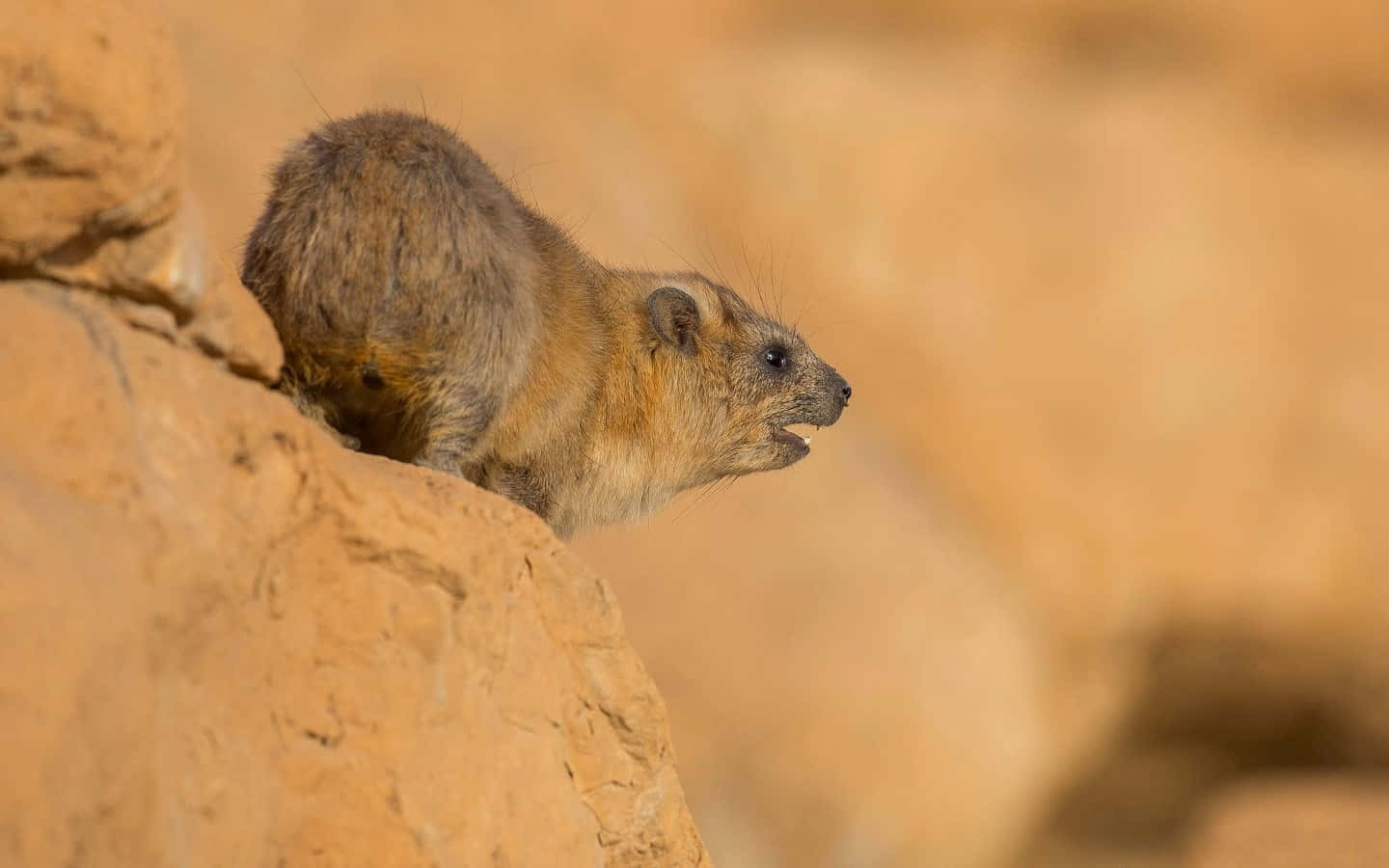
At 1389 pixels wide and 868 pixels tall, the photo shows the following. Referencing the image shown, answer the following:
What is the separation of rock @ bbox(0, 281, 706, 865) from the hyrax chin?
1.57ft

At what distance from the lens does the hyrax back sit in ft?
16.6

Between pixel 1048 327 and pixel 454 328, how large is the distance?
40.2ft

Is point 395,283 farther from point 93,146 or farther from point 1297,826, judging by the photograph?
point 1297,826

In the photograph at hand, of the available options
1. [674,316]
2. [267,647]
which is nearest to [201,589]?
[267,647]

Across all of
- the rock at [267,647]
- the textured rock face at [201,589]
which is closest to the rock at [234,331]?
the textured rock face at [201,589]

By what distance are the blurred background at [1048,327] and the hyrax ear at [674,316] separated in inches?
305

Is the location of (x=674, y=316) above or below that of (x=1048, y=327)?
below

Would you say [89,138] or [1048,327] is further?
[1048,327]

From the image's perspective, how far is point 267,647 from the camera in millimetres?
4027

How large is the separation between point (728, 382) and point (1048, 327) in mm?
10161

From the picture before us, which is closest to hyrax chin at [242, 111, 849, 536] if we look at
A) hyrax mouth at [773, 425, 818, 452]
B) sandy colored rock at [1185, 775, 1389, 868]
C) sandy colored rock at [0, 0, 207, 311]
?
hyrax mouth at [773, 425, 818, 452]

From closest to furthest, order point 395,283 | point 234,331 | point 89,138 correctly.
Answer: point 89,138 < point 234,331 < point 395,283

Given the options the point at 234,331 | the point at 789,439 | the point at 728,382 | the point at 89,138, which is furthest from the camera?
the point at 789,439

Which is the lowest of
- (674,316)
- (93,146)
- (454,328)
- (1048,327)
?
(454,328)
